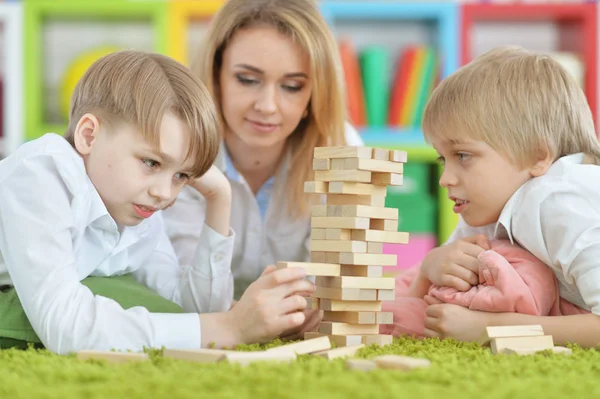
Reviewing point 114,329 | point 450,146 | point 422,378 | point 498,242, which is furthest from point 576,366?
point 114,329

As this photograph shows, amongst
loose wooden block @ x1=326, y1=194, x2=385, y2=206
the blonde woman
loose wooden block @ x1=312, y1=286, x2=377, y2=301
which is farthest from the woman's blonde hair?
loose wooden block @ x1=312, y1=286, x2=377, y2=301

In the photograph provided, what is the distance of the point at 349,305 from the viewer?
4.48 feet

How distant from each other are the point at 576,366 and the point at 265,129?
1.09m

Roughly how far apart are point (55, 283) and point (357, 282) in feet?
1.64

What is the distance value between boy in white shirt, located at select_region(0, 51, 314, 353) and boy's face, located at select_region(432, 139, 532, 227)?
15.9 inches

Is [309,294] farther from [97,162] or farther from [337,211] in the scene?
[97,162]

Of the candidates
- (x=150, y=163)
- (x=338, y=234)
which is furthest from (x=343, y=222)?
(x=150, y=163)

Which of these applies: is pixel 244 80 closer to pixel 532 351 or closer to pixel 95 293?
pixel 95 293

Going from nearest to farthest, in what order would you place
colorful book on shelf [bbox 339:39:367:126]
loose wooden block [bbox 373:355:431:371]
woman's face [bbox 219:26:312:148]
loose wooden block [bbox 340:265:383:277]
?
loose wooden block [bbox 373:355:431:371] → loose wooden block [bbox 340:265:383:277] → woman's face [bbox 219:26:312:148] → colorful book on shelf [bbox 339:39:367:126]

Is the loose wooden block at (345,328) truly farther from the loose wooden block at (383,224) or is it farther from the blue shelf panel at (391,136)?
the blue shelf panel at (391,136)

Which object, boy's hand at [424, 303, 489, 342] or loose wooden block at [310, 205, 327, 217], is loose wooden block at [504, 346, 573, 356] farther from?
loose wooden block at [310, 205, 327, 217]

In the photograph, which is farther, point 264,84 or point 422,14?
point 422,14

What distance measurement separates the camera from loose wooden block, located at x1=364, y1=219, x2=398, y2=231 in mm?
1396

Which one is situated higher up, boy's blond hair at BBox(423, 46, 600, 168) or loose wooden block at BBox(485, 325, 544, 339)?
boy's blond hair at BBox(423, 46, 600, 168)
